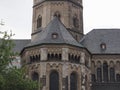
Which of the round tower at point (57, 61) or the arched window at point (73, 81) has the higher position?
the round tower at point (57, 61)

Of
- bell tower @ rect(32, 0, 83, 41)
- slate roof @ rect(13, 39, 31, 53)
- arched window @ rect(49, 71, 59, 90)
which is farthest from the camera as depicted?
slate roof @ rect(13, 39, 31, 53)

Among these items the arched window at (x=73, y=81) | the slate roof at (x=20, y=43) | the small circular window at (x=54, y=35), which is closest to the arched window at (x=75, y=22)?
the small circular window at (x=54, y=35)

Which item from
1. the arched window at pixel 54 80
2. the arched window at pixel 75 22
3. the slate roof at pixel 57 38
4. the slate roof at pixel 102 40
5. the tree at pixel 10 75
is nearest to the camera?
the tree at pixel 10 75

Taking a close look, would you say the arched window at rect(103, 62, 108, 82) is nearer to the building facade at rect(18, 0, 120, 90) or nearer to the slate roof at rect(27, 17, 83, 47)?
the building facade at rect(18, 0, 120, 90)

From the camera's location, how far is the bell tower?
54.2m

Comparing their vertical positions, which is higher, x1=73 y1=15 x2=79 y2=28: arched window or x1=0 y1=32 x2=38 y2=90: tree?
x1=73 y1=15 x2=79 y2=28: arched window

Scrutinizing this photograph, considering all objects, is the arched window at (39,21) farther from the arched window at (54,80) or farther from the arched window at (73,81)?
the arched window at (73,81)

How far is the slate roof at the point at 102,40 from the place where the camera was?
174 ft

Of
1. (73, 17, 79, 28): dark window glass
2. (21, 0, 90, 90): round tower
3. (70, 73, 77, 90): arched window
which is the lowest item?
(70, 73, 77, 90): arched window

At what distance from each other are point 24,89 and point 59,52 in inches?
637

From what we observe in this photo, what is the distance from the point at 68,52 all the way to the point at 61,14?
36.9 ft

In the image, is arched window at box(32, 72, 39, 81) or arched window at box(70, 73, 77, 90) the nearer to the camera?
arched window at box(70, 73, 77, 90)

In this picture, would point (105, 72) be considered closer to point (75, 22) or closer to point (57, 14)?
point (75, 22)

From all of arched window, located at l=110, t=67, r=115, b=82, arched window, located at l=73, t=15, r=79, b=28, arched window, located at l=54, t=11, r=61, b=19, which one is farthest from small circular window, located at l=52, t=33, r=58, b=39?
arched window, located at l=110, t=67, r=115, b=82
